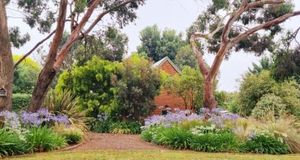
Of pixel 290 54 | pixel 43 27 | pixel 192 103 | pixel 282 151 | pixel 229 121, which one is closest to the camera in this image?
pixel 282 151

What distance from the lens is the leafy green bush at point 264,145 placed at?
13.3m

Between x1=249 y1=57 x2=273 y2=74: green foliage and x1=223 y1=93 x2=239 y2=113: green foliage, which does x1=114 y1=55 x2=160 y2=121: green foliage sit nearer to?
x1=223 y1=93 x2=239 y2=113: green foliage

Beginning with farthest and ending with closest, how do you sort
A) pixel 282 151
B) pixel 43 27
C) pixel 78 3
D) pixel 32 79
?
1. pixel 32 79
2. pixel 43 27
3. pixel 78 3
4. pixel 282 151

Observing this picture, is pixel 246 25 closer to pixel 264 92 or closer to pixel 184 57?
pixel 264 92

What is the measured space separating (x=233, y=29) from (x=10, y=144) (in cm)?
1389

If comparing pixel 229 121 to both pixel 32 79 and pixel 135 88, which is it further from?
pixel 32 79

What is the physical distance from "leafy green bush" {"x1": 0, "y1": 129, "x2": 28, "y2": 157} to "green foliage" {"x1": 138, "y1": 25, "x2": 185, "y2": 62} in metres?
40.6

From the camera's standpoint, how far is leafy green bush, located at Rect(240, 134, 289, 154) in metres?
13.3

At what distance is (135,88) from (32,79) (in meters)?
22.9

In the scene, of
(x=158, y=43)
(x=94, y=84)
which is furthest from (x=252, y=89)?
(x=158, y=43)

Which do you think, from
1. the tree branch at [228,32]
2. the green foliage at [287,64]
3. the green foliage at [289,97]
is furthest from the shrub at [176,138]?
the green foliage at [289,97]

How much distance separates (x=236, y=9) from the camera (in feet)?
70.6

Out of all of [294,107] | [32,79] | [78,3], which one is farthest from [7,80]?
[32,79]

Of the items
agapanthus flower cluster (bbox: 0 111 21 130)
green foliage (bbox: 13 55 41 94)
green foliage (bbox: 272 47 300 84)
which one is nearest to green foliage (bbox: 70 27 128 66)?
green foliage (bbox: 272 47 300 84)
